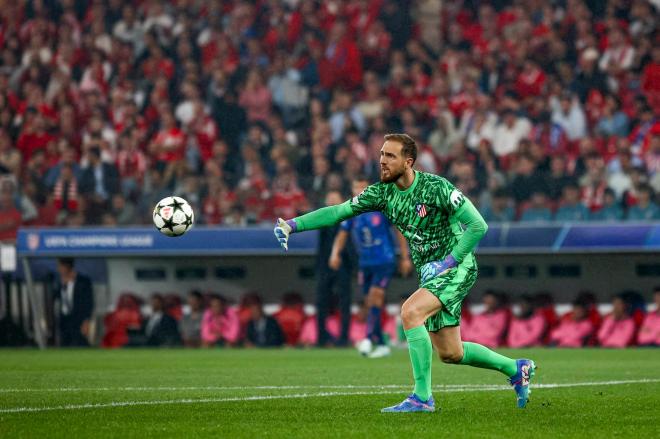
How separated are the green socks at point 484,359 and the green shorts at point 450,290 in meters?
0.22

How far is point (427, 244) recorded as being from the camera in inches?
322

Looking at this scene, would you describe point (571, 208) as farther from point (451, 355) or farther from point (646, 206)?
point (451, 355)

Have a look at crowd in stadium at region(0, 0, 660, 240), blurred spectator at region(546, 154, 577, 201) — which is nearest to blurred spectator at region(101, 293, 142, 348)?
crowd in stadium at region(0, 0, 660, 240)

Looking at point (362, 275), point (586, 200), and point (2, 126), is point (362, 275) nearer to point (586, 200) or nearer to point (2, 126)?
point (586, 200)

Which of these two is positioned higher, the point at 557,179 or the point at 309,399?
the point at 557,179

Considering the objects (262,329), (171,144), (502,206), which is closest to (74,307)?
(262,329)

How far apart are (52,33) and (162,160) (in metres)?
5.70

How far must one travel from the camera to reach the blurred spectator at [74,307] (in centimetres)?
1980

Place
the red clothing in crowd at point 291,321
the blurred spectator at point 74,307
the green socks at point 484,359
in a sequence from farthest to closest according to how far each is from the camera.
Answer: the blurred spectator at point 74,307
the red clothing in crowd at point 291,321
the green socks at point 484,359

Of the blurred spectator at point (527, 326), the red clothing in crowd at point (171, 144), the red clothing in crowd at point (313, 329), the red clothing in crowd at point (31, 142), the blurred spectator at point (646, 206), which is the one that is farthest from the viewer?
the red clothing in crowd at point (31, 142)

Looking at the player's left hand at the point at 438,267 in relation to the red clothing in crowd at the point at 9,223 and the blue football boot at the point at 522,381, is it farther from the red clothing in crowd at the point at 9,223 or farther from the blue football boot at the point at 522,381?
the red clothing in crowd at the point at 9,223

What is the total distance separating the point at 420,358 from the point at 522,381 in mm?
769

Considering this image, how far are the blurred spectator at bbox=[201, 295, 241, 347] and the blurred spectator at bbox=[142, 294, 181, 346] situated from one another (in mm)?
441

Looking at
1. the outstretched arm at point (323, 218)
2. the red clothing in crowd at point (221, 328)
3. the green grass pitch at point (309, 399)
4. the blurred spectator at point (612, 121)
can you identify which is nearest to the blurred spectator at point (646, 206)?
the blurred spectator at point (612, 121)
